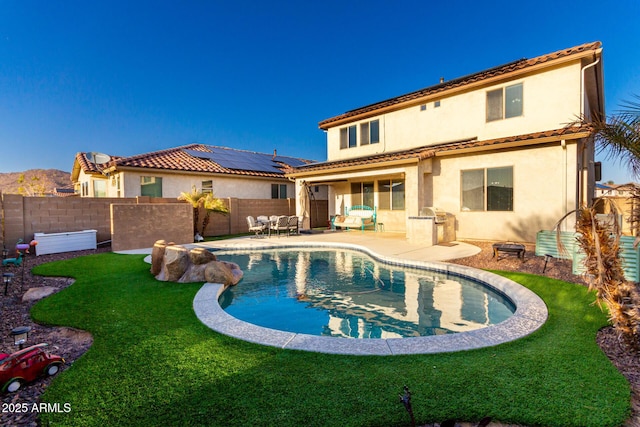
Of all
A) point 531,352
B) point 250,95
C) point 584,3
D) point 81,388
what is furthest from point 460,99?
point 250,95

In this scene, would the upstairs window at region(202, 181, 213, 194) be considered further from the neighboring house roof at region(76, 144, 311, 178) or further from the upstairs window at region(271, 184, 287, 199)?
the upstairs window at region(271, 184, 287, 199)

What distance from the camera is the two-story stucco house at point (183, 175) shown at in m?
16.7

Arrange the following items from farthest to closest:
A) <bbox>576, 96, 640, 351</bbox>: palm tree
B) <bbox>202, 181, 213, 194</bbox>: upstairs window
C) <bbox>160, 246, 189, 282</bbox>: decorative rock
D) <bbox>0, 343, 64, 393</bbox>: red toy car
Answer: <bbox>202, 181, 213, 194</bbox>: upstairs window → <bbox>160, 246, 189, 282</bbox>: decorative rock → <bbox>576, 96, 640, 351</bbox>: palm tree → <bbox>0, 343, 64, 393</bbox>: red toy car

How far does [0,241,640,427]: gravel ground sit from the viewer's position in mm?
2864

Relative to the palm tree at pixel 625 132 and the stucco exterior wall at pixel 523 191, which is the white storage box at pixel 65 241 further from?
the palm tree at pixel 625 132

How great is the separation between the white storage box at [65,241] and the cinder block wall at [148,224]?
128 centimetres

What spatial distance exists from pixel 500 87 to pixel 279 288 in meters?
11.8

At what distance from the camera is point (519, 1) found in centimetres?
1628

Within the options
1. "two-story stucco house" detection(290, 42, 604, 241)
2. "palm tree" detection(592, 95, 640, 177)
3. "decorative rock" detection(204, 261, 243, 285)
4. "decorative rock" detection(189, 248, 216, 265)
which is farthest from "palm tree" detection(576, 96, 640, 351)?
"two-story stucco house" detection(290, 42, 604, 241)

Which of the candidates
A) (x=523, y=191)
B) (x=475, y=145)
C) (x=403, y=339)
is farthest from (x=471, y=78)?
(x=403, y=339)

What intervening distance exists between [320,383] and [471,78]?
46.0 feet

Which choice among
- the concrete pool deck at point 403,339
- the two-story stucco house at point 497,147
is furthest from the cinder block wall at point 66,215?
Result: the two-story stucco house at point 497,147

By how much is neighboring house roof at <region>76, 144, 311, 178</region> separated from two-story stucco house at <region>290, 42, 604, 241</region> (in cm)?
653

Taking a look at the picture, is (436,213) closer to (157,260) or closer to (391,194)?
(391,194)
